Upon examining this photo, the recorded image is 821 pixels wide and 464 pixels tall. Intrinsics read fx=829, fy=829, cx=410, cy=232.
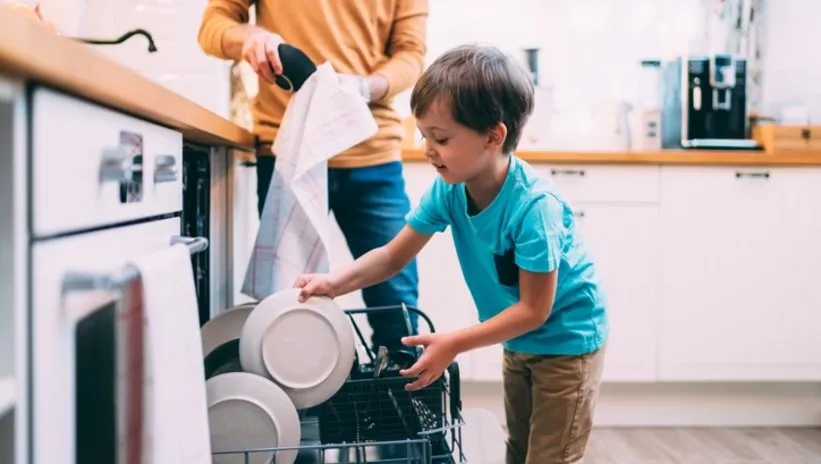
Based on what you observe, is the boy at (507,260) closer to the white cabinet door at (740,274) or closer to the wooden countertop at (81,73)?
the wooden countertop at (81,73)

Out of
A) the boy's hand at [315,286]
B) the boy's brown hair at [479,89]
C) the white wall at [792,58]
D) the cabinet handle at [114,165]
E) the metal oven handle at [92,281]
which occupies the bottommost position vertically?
the boy's hand at [315,286]

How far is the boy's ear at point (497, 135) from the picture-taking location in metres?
1.30

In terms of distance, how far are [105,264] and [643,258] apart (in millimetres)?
2172

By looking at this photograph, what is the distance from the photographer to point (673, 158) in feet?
8.75

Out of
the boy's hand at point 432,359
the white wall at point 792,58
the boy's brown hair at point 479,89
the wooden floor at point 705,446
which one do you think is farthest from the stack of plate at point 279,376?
the white wall at point 792,58

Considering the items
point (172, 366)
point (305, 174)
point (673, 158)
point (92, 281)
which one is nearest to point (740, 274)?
point (673, 158)

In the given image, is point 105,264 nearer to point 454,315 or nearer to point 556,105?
point 454,315

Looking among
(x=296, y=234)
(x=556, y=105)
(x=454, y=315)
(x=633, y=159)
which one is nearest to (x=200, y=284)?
(x=296, y=234)

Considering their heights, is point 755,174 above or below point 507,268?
above

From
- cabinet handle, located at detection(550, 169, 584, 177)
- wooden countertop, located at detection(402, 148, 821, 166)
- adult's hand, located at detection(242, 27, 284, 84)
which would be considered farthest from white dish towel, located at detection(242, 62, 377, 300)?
cabinet handle, located at detection(550, 169, 584, 177)

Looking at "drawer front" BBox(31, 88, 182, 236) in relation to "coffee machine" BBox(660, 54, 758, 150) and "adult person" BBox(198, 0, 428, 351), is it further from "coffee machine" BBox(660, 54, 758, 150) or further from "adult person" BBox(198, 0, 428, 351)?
"coffee machine" BBox(660, 54, 758, 150)

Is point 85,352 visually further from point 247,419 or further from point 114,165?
point 247,419

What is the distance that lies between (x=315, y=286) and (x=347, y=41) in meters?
0.64

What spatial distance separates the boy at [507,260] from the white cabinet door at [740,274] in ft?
4.48
